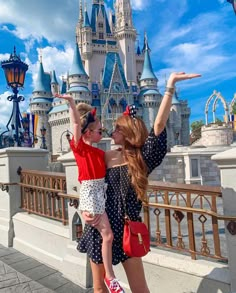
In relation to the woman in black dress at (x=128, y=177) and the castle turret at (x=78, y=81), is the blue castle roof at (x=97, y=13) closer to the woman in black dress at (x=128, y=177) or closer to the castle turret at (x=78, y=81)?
the castle turret at (x=78, y=81)

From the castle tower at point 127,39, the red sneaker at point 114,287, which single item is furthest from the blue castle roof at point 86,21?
the red sneaker at point 114,287

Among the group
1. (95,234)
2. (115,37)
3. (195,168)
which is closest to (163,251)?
(95,234)

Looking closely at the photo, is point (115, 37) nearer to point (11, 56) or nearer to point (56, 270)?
point (11, 56)

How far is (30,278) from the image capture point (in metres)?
3.51

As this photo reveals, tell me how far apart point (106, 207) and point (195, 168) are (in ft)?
36.9

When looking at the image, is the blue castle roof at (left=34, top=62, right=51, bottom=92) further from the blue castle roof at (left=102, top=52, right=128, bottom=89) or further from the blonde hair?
the blonde hair

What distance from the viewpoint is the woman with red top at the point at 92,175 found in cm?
201

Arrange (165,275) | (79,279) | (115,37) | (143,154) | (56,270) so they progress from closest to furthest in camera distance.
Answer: (143,154), (165,275), (79,279), (56,270), (115,37)

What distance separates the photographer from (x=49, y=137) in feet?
168

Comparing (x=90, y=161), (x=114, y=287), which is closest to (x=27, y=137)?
(x=90, y=161)

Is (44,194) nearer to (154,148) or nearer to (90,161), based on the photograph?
(90,161)

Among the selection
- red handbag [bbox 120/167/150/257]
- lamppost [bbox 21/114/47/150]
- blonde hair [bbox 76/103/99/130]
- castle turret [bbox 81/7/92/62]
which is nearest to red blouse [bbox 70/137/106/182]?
blonde hair [bbox 76/103/99/130]

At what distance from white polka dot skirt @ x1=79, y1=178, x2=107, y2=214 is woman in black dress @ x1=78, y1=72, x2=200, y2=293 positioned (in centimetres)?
5

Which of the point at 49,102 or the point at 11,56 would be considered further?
the point at 49,102
